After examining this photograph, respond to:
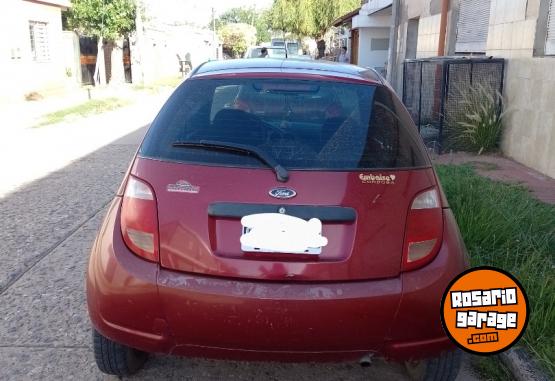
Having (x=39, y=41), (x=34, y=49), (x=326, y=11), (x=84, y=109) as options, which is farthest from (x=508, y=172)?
(x=326, y=11)

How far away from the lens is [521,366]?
2.97m

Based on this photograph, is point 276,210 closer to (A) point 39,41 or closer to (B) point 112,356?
(B) point 112,356

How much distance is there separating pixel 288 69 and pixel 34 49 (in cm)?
1916

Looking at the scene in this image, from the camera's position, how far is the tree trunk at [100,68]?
929 inches

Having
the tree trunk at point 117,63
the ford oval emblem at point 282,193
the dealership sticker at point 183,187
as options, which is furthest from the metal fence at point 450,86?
the tree trunk at point 117,63

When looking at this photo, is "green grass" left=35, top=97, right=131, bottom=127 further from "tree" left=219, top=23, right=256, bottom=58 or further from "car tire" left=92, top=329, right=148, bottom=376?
"tree" left=219, top=23, right=256, bottom=58

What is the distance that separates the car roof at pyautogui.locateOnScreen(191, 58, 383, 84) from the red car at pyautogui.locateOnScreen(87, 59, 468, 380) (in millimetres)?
419

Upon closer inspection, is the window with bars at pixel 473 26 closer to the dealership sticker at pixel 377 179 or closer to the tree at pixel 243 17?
the dealership sticker at pixel 377 179

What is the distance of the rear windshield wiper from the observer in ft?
8.19

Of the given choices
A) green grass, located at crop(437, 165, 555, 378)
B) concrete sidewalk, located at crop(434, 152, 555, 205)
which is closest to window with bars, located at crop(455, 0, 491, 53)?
concrete sidewalk, located at crop(434, 152, 555, 205)

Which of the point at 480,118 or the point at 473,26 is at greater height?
the point at 473,26

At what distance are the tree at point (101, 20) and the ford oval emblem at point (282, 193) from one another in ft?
74.0

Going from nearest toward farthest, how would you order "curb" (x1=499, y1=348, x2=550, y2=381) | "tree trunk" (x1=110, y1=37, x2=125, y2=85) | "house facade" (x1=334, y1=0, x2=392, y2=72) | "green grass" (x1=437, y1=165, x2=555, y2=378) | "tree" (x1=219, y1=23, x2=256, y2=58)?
"curb" (x1=499, y1=348, x2=550, y2=381) < "green grass" (x1=437, y1=165, x2=555, y2=378) < "tree trunk" (x1=110, y1=37, x2=125, y2=85) < "house facade" (x1=334, y1=0, x2=392, y2=72) < "tree" (x1=219, y1=23, x2=256, y2=58)

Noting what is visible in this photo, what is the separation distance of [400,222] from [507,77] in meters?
7.20
